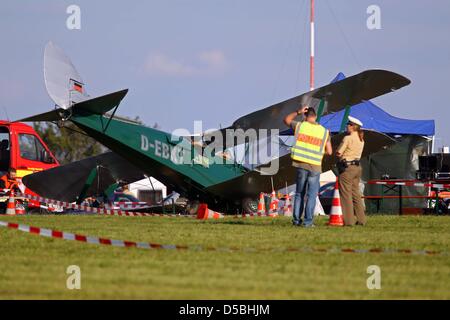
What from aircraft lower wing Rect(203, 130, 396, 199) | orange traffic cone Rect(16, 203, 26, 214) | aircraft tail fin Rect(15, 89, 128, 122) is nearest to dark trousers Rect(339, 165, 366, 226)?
aircraft lower wing Rect(203, 130, 396, 199)

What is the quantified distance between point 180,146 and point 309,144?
25.2 feet

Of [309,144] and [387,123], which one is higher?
[387,123]

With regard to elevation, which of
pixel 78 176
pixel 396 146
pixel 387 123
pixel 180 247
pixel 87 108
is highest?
pixel 387 123

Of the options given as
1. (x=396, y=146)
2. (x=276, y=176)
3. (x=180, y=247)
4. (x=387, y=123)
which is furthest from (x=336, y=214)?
(x=387, y=123)

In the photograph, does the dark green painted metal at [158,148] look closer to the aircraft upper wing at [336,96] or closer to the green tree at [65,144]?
the aircraft upper wing at [336,96]

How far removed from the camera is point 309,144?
1576cm

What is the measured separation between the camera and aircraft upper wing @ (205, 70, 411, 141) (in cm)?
1978

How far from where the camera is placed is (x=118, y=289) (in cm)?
768

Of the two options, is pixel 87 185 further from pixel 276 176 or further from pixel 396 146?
pixel 396 146

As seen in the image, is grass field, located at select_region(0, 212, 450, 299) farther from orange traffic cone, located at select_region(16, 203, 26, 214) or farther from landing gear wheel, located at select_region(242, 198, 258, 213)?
orange traffic cone, located at select_region(16, 203, 26, 214)

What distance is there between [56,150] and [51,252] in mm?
74884
